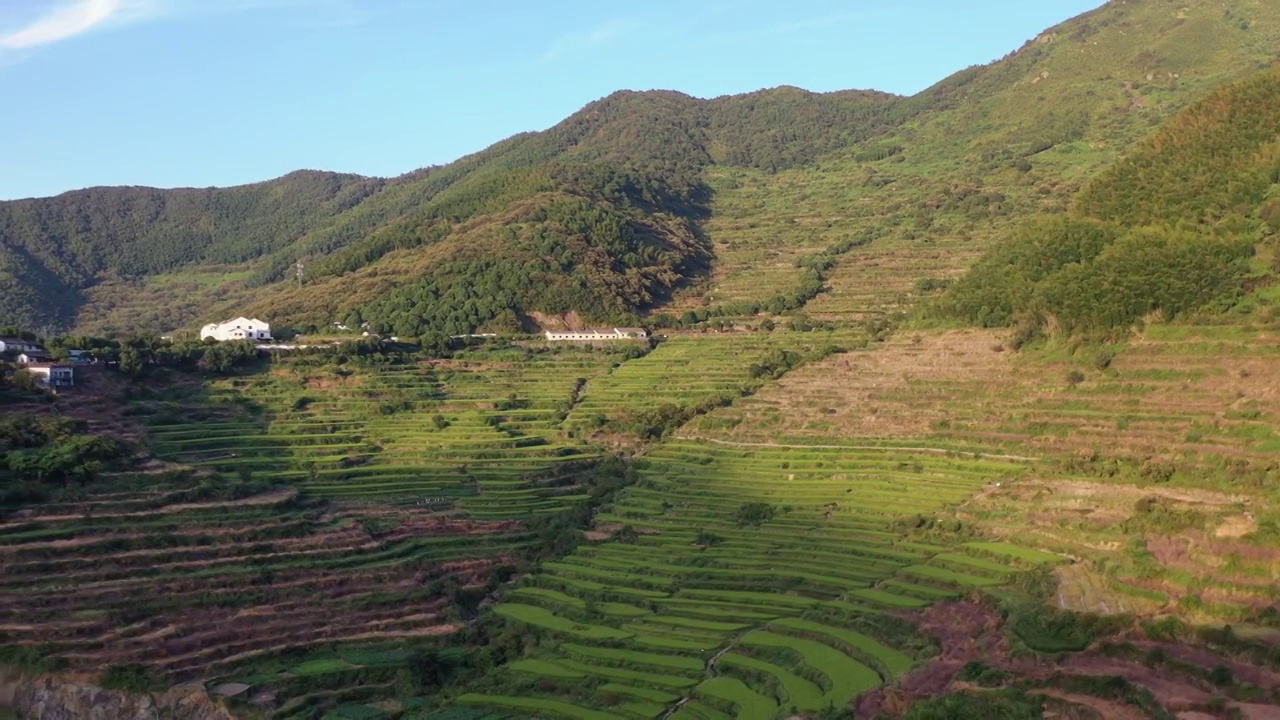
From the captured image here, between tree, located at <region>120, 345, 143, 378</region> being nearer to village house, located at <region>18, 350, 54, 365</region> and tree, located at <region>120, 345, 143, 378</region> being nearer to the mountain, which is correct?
village house, located at <region>18, 350, 54, 365</region>

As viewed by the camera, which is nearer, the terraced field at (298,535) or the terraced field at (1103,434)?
the terraced field at (1103,434)

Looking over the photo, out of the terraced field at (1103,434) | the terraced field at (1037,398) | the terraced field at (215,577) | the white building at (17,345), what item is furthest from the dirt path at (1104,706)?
the white building at (17,345)

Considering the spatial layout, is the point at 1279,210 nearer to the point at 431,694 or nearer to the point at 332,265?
the point at 431,694

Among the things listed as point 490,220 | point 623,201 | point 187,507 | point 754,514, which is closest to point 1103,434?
point 754,514

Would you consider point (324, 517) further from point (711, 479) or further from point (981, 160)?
point (981, 160)

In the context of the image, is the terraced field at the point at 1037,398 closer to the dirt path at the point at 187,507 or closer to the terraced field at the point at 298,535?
the terraced field at the point at 298,535

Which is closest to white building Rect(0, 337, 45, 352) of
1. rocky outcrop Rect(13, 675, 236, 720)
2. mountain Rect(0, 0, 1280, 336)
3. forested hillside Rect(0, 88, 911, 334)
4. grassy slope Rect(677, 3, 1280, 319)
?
mountain Rect(0, 0, 1280, 336)
